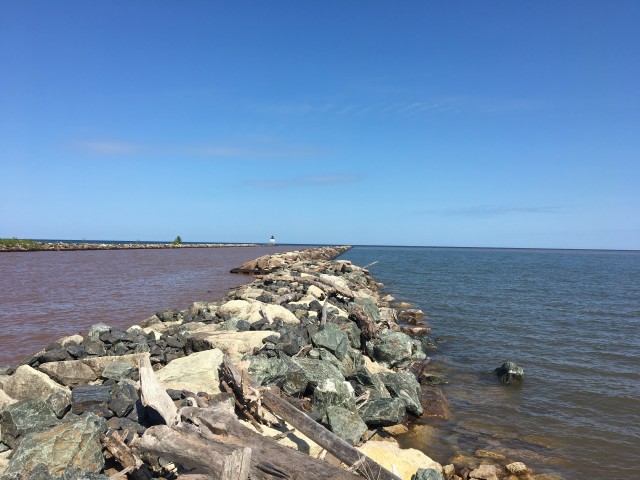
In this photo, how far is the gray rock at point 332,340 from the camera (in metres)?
9.74

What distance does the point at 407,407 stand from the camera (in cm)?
865

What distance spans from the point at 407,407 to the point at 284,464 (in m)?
4.99

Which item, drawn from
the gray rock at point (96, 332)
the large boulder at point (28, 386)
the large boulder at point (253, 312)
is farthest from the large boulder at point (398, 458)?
the gray rock at point (96, 332)

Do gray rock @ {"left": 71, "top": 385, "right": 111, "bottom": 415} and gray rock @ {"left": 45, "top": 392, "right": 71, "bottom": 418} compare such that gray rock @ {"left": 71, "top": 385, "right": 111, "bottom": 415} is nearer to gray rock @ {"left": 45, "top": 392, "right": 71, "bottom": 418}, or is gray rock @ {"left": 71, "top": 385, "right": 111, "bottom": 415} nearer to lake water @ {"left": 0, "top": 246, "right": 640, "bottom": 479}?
gray rock @ {"left": 45, "top": 392, "right": 71, "bottom": 418}

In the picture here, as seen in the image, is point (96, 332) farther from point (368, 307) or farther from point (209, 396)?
point (368, 307)

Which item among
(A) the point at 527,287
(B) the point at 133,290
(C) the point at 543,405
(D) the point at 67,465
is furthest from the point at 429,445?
(A) the point at 527,287

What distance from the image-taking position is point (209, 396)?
249 inches

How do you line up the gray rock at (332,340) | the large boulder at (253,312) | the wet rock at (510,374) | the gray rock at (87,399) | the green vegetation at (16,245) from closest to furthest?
the gray rock at (87,399), the gray rock at (332,340), the wet rock at (510,374), the large boulder at (253,312), the green vegetation at (16,245)

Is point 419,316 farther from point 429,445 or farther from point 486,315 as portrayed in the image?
point 429,445

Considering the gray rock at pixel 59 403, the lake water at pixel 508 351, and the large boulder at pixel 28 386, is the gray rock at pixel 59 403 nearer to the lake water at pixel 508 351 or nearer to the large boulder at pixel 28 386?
the large boulder at pixel 28 386

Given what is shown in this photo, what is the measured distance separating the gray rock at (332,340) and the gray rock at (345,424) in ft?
9.09

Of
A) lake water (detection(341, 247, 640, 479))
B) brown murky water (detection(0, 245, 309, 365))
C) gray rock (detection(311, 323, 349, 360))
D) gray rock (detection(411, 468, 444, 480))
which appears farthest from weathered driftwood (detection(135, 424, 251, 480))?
brown murky water (detection(0, 245, 309, 365))

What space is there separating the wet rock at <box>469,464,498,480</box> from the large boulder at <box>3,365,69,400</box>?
6500mm

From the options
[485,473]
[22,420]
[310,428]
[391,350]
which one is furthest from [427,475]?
[391,350]
